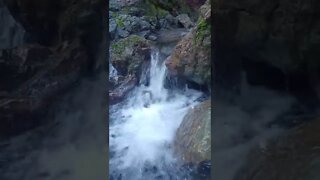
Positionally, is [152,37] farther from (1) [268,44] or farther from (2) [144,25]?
(1) [268,44]

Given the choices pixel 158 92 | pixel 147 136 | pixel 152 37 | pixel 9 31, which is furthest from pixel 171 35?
pixel 9 31

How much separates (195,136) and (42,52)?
2012 mm

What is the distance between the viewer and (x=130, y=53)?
6508 mm

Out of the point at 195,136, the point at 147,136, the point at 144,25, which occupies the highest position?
the point at 144,25

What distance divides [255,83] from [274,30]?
0.40m

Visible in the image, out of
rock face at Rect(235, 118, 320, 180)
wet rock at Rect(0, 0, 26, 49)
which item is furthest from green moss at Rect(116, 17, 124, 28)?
rock face at Rect(235, 118, 320, 180)

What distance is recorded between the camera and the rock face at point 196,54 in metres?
5.54

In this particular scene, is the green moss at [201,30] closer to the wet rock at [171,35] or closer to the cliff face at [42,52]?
the wet rock at [171,35]

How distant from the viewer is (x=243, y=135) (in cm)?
390

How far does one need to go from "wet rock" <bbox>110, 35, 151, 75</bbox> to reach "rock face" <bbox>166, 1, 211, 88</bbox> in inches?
26.3

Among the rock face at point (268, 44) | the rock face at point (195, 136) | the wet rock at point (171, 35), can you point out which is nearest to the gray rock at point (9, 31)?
the rock face at point (268, 44)

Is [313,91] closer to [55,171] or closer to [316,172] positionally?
[316,172]

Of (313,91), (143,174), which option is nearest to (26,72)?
(313,91)

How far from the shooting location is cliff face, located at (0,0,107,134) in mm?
3629
